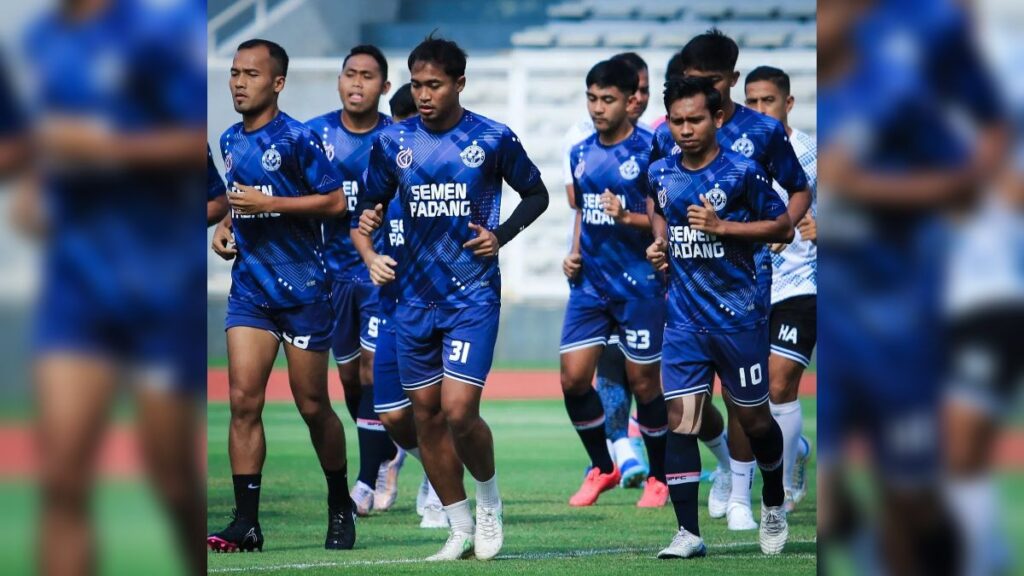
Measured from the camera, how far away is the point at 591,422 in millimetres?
8109

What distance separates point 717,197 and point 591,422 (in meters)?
2.11

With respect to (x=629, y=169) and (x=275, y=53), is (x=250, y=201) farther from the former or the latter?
(x=629, y=169)

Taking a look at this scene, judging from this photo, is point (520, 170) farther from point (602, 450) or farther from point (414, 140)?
point (602, 450)

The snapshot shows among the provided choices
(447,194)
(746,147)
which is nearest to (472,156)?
(447,194)

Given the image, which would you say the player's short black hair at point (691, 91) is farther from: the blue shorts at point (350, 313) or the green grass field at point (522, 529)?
the blue shorts at point (350, 313)

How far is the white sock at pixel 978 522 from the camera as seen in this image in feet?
7.19

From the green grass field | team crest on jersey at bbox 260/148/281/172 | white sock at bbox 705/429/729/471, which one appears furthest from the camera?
white sock at bbox 705/429/729/471

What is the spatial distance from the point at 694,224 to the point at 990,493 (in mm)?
4014

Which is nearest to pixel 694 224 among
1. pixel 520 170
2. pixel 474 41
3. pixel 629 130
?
pixel 520 170

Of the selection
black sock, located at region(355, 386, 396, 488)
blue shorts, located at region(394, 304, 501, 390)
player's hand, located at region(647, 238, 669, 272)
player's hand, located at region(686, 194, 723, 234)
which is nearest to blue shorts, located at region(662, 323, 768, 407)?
player's hand, located at region(686, 194, 723, 234)

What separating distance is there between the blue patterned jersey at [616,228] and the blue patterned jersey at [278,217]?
2052 millimetres

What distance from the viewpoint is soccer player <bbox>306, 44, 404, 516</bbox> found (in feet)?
25.8

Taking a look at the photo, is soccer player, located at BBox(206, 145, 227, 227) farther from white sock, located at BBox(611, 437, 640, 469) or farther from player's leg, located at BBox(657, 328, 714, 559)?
white sock, located at BBox(611, 437, 640, 469)

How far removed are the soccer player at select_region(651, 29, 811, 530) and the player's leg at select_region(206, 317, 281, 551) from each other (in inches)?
77.0
